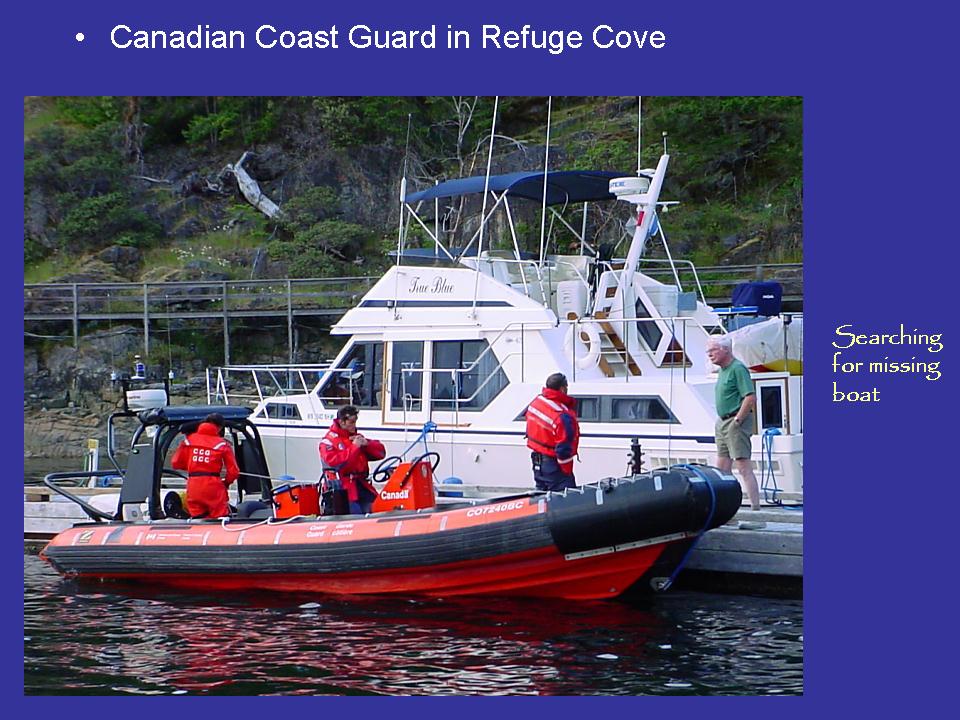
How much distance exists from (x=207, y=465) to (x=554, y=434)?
3379 millimetres

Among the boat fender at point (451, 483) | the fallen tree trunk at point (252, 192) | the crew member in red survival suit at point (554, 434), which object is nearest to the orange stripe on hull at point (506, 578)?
the crew member in red survival suit at point (554, 434)

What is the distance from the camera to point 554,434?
38.7 feet

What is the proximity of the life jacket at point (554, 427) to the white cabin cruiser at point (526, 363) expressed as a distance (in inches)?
97.9

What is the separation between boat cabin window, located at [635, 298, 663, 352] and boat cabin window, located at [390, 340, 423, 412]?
2.63 m

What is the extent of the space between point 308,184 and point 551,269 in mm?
21790

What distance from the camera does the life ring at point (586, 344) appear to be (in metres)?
14.8

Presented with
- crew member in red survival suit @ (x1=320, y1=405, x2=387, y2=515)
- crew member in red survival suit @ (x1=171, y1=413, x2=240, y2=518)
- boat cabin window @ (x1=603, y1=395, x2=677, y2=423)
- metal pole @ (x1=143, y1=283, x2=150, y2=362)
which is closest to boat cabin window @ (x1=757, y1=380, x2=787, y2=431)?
boat cabin window @ (x1=603, y1=395, x2=677, y2=423)

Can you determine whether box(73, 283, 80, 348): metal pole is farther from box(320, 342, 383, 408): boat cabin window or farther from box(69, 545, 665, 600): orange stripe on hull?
box(69, 545, 665, 600): orange stripe on hull

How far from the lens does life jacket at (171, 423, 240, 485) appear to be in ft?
40.6

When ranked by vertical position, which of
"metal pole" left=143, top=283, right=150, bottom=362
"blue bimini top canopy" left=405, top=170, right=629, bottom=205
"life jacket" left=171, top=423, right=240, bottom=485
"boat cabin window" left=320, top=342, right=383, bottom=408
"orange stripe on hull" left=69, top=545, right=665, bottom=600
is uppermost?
"blue bimini top canopy" left=405, top=170, right=629, bottom=205

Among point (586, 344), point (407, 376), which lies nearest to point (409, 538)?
point (586, 344)

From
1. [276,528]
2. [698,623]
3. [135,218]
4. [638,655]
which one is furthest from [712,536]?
[135,218]

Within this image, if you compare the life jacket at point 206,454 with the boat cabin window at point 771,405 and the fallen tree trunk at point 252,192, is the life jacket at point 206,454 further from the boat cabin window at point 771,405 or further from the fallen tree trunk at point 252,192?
the fallen tree trunk at point 252,192

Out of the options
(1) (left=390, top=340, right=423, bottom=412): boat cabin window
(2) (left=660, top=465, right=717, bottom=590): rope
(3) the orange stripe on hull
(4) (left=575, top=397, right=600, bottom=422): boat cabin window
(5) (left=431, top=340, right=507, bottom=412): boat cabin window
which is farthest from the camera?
(1) (left=390, top=340, right=423, bottom=412): boat cabin window
